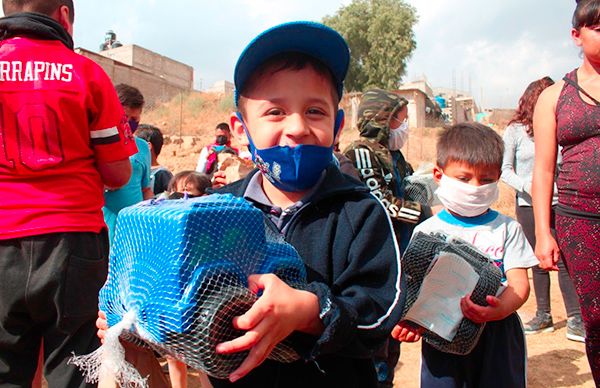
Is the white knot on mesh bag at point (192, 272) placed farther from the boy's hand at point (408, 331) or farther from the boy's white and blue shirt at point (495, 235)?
the boy's white and blue shirt at point (495, 235)

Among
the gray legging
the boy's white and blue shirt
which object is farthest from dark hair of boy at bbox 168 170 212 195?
the gray legging

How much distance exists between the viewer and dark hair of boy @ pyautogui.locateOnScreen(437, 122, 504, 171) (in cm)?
224

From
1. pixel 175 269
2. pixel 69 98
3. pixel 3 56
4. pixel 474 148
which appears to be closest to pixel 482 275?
pixel 474 148

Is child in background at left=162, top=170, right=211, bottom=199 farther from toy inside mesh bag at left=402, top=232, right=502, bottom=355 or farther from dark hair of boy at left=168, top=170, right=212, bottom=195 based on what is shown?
toy inside mesh bag at left=402, top=232, right=502, bottom=355

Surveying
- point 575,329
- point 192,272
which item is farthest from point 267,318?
point 575,329

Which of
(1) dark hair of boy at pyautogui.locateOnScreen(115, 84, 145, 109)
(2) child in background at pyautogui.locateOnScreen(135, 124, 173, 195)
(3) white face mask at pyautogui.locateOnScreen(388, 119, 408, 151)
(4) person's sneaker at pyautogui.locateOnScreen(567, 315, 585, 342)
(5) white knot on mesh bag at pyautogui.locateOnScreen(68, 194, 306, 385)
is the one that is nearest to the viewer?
(5) white knot on mesh bag at pyautogui.locateOnScreen(68, 194, 306, 385)

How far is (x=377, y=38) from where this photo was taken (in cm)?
3122

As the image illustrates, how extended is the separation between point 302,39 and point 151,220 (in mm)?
695

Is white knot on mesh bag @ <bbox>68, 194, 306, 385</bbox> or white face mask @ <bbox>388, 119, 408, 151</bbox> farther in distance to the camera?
white face mask @ <bbox>388, 119, 408, 151</bbox>

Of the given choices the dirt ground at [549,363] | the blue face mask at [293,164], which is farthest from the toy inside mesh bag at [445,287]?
the dirt ground at [549,363]

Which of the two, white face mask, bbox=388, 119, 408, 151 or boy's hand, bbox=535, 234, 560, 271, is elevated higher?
white face mask, bbox=388, 119, 408, 151

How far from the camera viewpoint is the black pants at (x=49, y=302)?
6.59 ft

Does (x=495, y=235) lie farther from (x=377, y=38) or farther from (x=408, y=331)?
(x=377, y=38)

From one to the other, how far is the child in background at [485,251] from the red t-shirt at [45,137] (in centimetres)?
155
